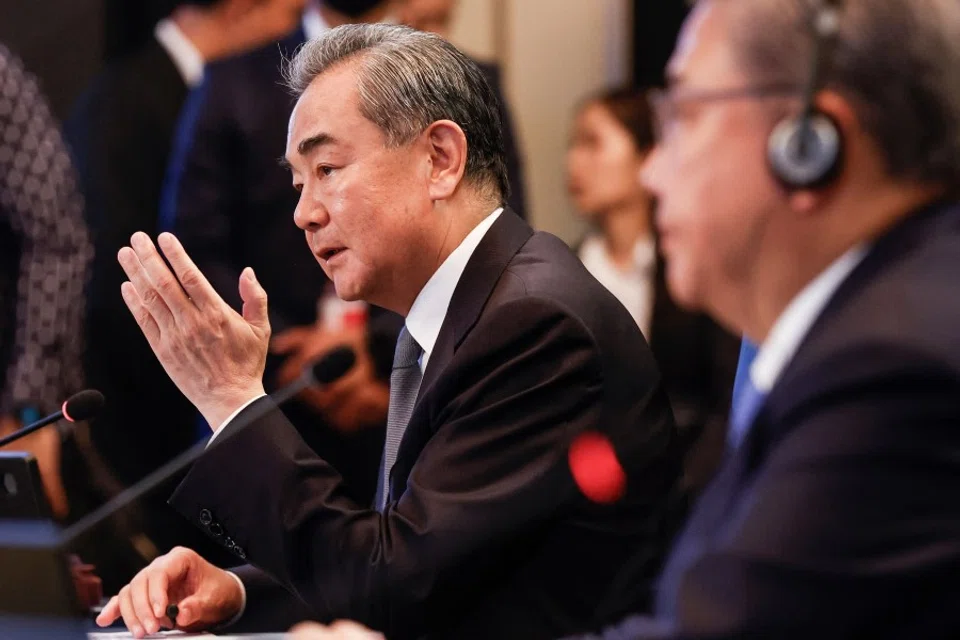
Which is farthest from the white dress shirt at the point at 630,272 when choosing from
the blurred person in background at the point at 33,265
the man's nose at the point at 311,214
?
the man's nose at the point at 311,214

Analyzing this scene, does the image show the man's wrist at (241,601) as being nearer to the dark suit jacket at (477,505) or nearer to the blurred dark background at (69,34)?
the dark suit jacket at (477,505)

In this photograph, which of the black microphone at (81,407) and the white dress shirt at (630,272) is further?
the white dress shirt at (630,272)

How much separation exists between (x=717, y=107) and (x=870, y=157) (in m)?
0.11

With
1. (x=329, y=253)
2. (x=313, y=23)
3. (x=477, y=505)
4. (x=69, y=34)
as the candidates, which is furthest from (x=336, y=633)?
(x=69, y=34)

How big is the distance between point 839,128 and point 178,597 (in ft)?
3.30

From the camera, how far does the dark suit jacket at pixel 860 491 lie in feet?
2.66

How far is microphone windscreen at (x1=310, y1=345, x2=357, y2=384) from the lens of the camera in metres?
1.72

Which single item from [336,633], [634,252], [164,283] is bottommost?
[634,252]

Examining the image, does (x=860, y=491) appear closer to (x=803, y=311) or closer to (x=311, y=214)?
(x=803, y=311)

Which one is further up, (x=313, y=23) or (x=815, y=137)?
(x=815, y=137)

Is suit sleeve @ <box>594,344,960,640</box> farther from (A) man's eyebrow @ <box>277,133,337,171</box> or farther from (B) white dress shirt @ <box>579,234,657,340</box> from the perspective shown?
(B) white dress shirt @ <box>579,234,657,340</box>

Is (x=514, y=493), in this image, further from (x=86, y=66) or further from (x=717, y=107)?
(x=86, y=66)

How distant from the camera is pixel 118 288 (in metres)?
3.15

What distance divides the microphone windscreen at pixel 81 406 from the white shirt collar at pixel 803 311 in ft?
2.80
